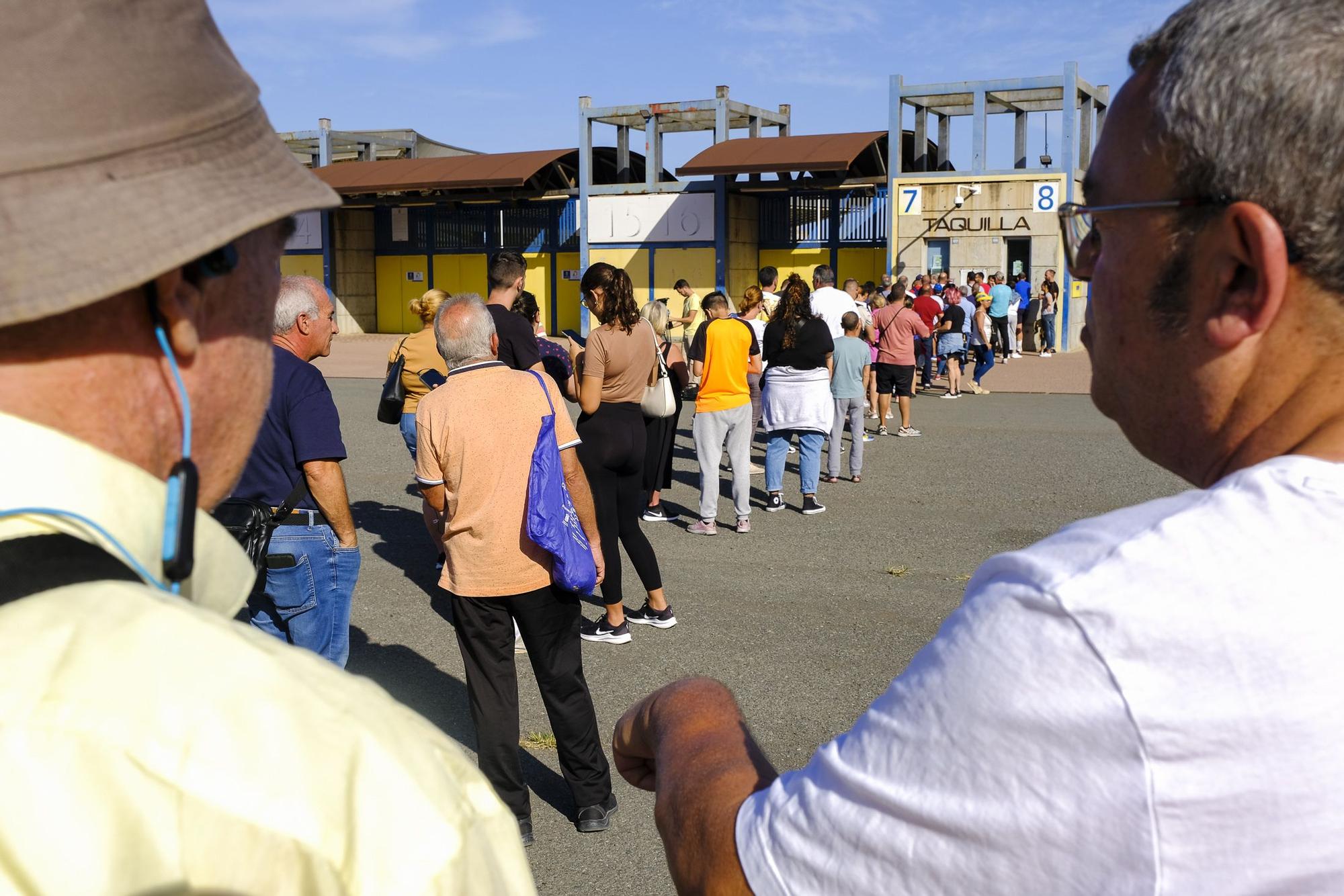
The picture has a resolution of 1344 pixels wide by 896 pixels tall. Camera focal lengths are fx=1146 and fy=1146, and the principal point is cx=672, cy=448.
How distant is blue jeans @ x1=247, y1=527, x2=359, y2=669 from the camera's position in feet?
14.4

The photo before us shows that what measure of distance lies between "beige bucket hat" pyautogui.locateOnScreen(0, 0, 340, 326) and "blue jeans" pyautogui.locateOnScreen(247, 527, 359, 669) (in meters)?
3.64

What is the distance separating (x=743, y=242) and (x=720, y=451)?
67.7 ft

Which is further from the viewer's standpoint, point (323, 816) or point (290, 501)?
point (290, 501)

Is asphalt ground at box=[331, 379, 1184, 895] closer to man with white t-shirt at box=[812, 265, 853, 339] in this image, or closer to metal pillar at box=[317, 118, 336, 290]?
man with white t-shirt at box=[812, 265, 853, 339]

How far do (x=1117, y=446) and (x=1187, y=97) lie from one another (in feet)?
38.7

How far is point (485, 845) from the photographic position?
87cm

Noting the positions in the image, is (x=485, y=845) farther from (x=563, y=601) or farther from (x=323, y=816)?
(x=563, y=601)

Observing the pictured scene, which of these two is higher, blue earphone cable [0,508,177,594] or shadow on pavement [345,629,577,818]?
blue earphone cable [0,508,177,594]

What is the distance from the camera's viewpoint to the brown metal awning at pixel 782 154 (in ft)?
81.4

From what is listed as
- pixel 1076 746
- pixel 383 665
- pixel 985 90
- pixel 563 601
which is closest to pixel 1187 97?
pixel 1076 746

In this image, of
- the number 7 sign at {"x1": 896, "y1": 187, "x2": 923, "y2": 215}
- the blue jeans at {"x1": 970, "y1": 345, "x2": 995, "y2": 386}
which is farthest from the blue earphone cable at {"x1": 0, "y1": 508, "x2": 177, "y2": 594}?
the number 7 sign at {"x1": 896, "y1": 187, "x2": 923, "y2": 215}

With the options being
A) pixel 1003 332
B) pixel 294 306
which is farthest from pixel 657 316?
pixel 1003 332

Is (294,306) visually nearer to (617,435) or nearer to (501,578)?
(501,578)

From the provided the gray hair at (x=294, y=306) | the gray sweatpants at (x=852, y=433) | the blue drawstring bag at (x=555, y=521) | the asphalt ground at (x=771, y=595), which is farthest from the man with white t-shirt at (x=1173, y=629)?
the gray sweatpants at (x=852, y=433)
